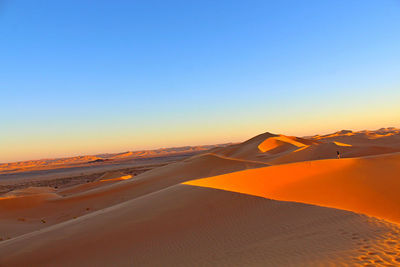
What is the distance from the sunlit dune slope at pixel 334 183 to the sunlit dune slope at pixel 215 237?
207cm

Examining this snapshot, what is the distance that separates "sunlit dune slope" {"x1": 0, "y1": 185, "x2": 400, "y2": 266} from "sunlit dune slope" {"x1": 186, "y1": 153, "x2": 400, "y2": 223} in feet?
6.79

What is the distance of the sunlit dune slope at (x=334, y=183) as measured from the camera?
9.38 m

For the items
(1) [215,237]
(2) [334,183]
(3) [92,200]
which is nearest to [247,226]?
(1) [215,237]

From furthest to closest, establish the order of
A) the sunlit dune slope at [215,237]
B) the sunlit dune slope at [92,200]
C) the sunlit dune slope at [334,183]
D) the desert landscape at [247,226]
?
the sunlit dune slope at [92,200]
the sunlit dune slope at [334,183]
the desert landscape at [247,226]
the sunlit dune slope at [215,237]

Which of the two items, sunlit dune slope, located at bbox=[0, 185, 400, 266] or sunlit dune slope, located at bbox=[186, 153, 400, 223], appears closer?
sunlit dune slope, located at bbox=[0, 185, 400, 266]

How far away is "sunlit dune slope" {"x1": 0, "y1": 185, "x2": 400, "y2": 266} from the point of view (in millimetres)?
4660

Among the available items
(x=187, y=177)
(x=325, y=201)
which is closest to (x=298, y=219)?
(x=325, y=201)

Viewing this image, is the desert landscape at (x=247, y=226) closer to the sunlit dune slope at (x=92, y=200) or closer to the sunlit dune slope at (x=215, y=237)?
the sunlit dune slope at (x=215, y=237)

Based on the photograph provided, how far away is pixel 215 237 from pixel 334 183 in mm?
7516

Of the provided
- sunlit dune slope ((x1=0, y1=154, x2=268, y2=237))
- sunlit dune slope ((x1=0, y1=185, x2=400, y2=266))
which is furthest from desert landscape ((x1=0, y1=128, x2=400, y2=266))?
sunlit dune slope ((x1=0, y1=154, x2=268, y2=237))

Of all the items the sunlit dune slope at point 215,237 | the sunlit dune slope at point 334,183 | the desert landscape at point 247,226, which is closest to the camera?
the sunlit dune slope at point 215,237

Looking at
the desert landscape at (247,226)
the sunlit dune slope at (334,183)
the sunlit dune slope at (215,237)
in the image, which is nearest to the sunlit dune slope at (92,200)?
the desert landscape at (247,226)

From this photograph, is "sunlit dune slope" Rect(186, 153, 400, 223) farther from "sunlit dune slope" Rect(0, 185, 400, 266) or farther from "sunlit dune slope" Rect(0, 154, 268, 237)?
"sunlit dune slope" Rect(0, 154, 268, 237)

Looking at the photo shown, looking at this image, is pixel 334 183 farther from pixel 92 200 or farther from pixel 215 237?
pixel 92 200
